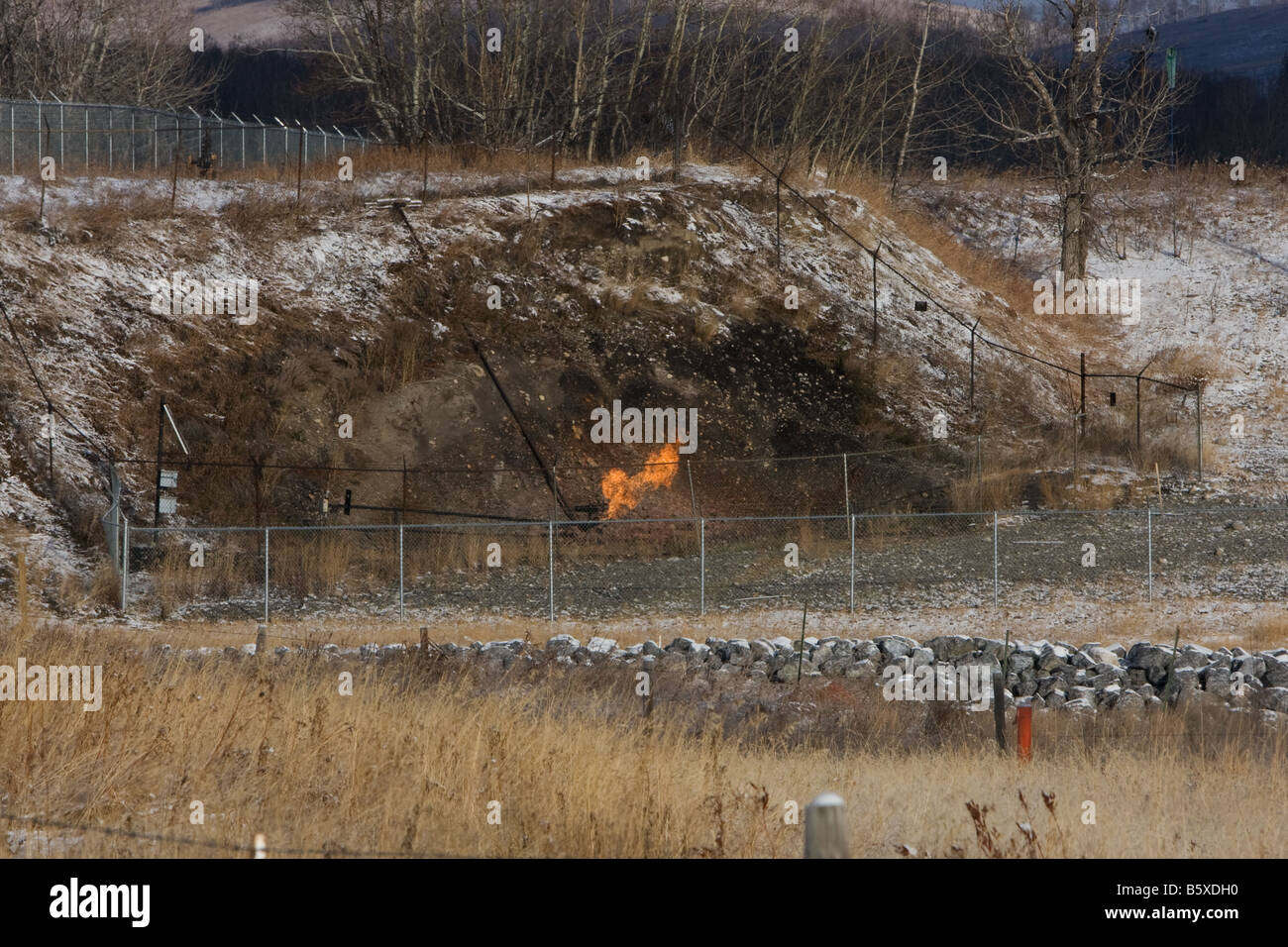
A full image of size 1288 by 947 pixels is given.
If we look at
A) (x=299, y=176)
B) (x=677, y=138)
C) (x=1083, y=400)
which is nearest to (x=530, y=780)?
(x=1083, y=400)

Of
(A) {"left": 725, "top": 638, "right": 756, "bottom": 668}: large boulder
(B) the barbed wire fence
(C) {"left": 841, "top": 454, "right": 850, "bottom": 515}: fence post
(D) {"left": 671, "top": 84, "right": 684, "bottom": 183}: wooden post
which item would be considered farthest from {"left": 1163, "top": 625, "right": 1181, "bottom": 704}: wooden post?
(D) {"left": 671, "top": 84, "right": 684, "bottom": 183}: wooden post

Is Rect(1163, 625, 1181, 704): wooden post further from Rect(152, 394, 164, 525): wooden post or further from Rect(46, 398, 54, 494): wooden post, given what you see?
Rect(46, 398, 54, 494): wooden post

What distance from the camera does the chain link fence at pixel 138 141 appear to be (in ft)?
130

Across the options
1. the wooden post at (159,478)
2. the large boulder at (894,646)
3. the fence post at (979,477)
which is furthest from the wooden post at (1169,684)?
the wooden post at (159,478)

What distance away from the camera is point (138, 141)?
4366cm

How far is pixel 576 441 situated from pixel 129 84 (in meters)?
43.6

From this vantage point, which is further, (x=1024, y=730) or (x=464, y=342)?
(x=464, y=342)

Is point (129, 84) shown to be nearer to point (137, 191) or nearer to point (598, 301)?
point (137, 191)

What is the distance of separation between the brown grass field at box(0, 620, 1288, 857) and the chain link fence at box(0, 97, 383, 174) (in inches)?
1205

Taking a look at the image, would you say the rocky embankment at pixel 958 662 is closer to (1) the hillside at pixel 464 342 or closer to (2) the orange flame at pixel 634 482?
(2) the orange flame at pixel 634 482

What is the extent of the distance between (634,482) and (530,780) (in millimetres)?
20659

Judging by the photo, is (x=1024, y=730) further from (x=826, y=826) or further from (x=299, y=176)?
(x=299, y=176)

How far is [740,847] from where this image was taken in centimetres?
826

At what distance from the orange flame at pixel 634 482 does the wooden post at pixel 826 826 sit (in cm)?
2403
